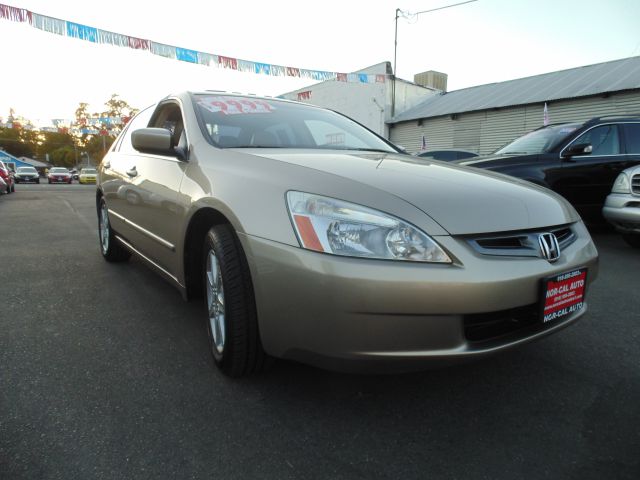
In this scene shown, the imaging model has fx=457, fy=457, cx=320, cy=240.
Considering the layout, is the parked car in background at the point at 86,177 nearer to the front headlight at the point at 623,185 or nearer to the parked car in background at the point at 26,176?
the parked car in background at the point at 26,176

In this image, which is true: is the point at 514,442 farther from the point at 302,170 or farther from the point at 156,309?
the point at 156,309

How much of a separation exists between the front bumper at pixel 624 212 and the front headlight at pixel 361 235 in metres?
4.03

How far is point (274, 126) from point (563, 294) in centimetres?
176

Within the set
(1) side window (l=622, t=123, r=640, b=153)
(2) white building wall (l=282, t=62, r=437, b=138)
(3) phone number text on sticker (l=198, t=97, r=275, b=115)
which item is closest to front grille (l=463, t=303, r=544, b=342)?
(3) phone number text on sticker (l=198, t=97, r=275, b=115)

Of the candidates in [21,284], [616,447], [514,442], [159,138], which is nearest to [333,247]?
[514,442]

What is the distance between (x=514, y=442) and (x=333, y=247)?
911mm

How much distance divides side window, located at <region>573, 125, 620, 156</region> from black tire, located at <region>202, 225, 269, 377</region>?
547 centimetres

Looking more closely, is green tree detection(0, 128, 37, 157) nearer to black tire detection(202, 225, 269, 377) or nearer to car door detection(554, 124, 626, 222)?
car door detection(554, 124, 626, 222)

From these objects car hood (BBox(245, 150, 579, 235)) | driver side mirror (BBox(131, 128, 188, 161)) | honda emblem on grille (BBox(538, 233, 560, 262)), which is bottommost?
honda emblem on grille (BBox(538, 233, 560, 262))

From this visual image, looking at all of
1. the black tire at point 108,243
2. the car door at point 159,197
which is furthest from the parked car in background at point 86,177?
the car door at point 159,197

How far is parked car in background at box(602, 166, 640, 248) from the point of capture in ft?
14.8

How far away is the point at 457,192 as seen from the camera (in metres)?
1.74

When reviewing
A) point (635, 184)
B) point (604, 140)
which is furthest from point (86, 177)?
point (635, 184)

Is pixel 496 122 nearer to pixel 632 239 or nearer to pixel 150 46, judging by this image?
pixel 150 46
